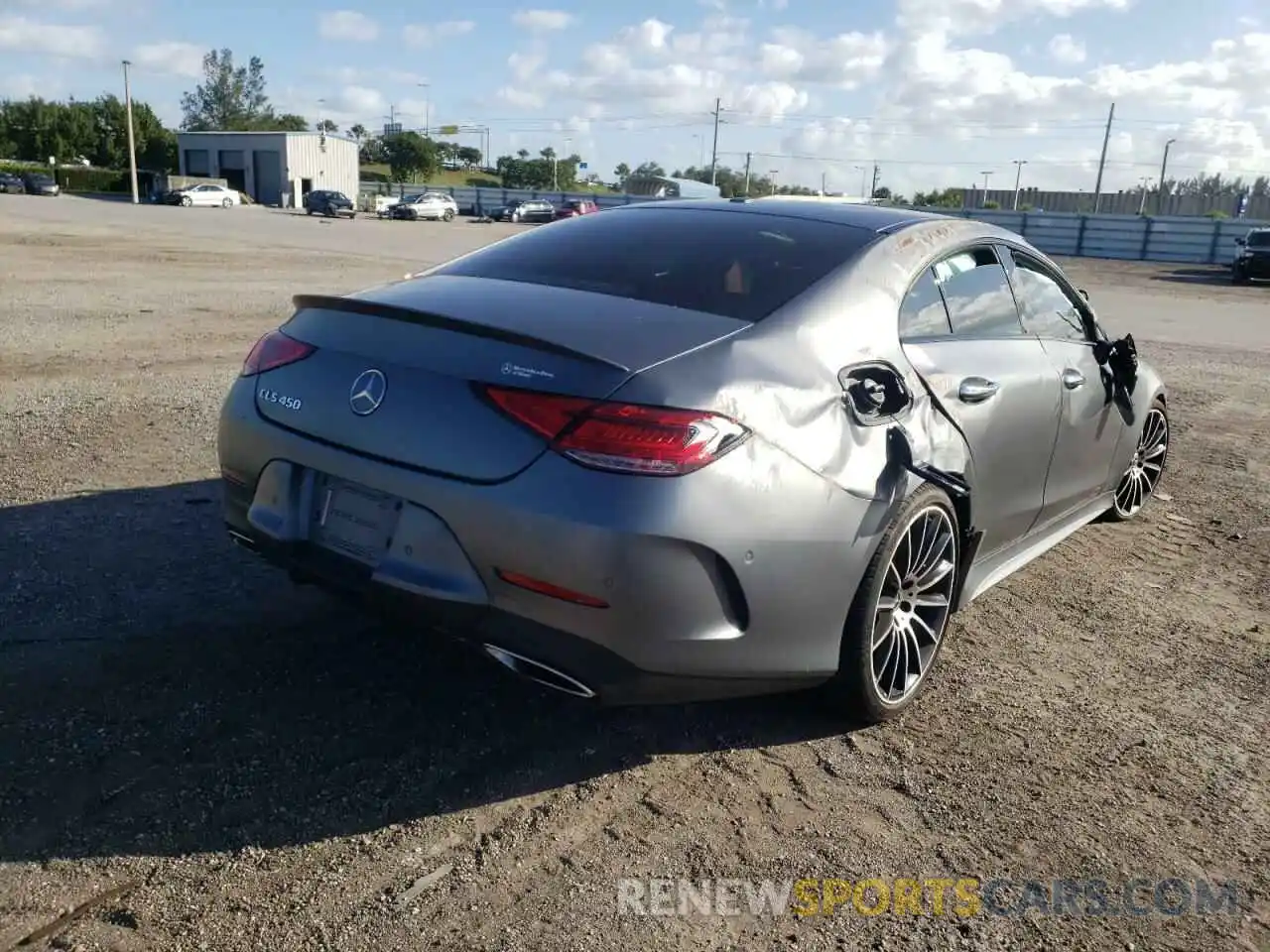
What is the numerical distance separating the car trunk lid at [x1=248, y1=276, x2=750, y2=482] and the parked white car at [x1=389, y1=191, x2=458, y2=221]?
190 ft

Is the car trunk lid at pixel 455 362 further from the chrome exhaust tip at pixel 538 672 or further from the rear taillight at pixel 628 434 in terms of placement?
the chrome exhaust tip at pixel 538 672

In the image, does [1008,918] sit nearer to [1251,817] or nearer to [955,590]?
[1251,817]

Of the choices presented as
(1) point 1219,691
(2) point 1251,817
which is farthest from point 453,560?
(1) point 1219,691

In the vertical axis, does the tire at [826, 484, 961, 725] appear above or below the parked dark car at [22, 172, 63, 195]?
above

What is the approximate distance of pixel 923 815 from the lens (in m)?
2.88

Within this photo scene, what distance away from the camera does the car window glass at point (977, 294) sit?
12.3 ft

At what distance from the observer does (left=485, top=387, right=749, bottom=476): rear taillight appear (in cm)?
257

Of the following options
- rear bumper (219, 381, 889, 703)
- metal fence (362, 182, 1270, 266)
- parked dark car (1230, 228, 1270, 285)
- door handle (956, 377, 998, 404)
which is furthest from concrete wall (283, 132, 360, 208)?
rear bumper (219, 381, 889, 703)

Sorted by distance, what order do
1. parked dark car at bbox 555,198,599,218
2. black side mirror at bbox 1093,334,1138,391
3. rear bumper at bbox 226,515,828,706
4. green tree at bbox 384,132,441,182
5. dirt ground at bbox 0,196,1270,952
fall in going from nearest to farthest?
dirt ground at bbox 0,196,1270,952
rear bumper at bbox 226,515,828,706
black side mirror at bbox 1093,334,1138,391
parked dark car at bbox 555,198,599,218
green tree at bbox 384,132,441,182

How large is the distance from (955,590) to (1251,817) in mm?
1087

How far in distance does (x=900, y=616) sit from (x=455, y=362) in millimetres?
1599

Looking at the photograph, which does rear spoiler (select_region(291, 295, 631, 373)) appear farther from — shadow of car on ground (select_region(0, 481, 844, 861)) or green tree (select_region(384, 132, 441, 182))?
green tree (select_region(384, 132, 441, 182))

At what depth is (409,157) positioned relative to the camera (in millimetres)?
96375

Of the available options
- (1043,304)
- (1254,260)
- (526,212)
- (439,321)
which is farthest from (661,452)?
(526,212)
